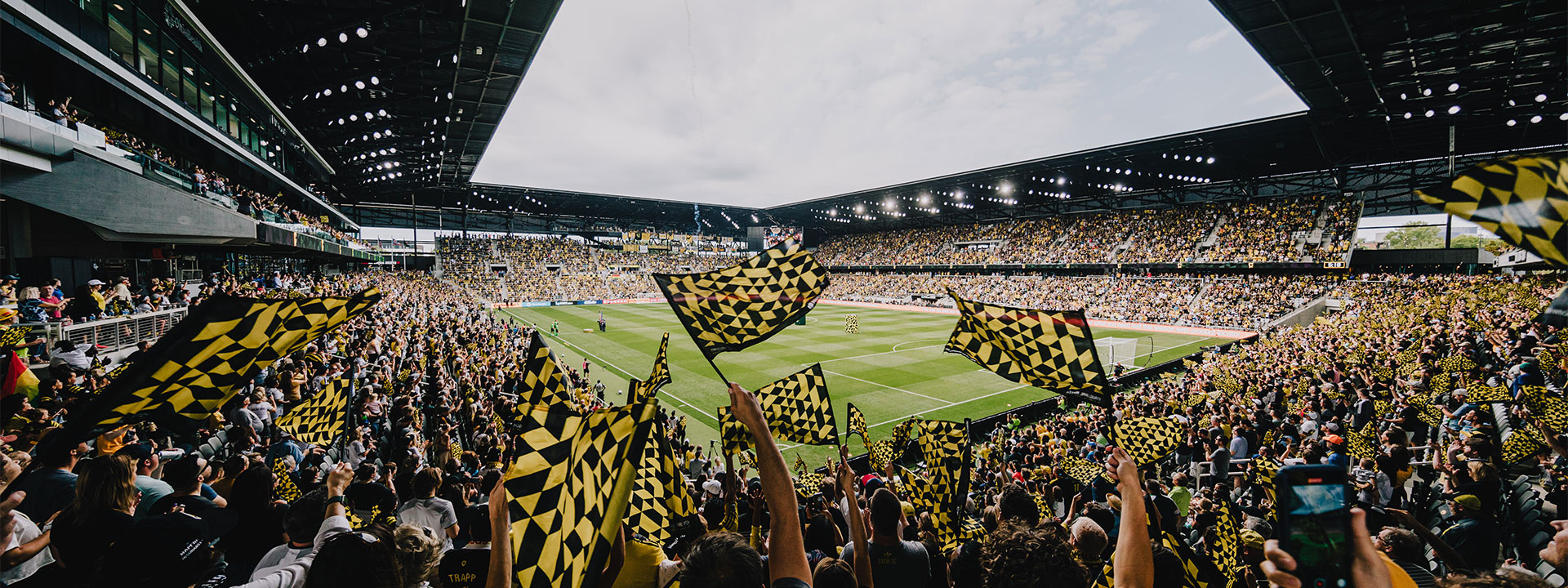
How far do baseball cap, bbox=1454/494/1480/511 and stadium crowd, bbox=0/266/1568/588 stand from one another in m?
0.01

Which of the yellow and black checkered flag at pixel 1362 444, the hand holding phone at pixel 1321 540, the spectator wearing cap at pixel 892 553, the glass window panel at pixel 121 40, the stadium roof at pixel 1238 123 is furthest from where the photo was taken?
the stadium roof at pixel 1238 123

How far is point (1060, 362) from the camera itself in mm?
4828

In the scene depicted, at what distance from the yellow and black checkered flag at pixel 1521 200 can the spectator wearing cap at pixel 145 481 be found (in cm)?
752

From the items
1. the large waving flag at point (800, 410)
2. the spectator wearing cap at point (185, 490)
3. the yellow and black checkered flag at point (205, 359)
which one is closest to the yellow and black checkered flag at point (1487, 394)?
the large waving flag at point (800, 410)

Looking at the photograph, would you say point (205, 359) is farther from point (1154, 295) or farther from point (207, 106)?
point (1154, 295)

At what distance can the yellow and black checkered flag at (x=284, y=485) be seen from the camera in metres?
4.82

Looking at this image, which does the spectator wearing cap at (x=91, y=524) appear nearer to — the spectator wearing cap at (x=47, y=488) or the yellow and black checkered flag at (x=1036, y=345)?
the spectator wearing cap at (x=47, y=488)

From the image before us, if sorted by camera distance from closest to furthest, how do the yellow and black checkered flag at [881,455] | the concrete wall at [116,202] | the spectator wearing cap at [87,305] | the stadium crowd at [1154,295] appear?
the yellow and black checkered flag at [881,455]
the concrete wall at [116,202]
the spectator wearing cap at [87,305]
the stadium crowd at [1154,295]

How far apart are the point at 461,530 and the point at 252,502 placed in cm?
158

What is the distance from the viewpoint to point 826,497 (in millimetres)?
5969

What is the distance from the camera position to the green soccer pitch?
1766 cm

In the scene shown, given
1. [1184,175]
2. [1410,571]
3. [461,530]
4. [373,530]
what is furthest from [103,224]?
[1184,175]

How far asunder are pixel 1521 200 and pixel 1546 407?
6.70 metres

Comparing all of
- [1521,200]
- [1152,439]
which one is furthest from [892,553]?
[1152,439]
